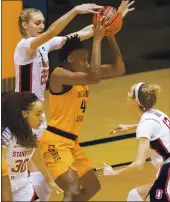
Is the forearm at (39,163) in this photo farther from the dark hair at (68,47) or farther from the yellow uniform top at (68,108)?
the dark hair at (68,47)

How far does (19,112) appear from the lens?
259 centimetres

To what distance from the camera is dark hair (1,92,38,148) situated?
2.57m

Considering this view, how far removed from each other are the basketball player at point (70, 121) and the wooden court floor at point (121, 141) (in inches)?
4.4

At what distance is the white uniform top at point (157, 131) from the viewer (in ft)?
8.89

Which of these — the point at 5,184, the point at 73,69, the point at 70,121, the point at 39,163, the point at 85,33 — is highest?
the point at 85,33

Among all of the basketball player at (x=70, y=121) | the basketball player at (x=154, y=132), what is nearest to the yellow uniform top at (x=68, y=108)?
the basketball player at (x=70, y=121)

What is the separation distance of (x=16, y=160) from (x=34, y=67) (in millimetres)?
406

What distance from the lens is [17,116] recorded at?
8.47 ft

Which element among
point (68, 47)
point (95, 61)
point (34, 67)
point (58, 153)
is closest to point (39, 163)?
point (58, 153)

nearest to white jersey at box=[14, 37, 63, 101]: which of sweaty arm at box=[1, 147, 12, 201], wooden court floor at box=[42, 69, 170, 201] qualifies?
wooden court floor at box=[42, 69, 170, 201]

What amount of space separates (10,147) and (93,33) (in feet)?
1.83

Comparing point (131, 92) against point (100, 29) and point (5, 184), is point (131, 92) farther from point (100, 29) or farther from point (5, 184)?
point (5, 184)

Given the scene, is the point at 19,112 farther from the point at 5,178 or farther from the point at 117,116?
the point at 117,116

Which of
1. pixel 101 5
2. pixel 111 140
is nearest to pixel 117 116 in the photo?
pixel 111 140
